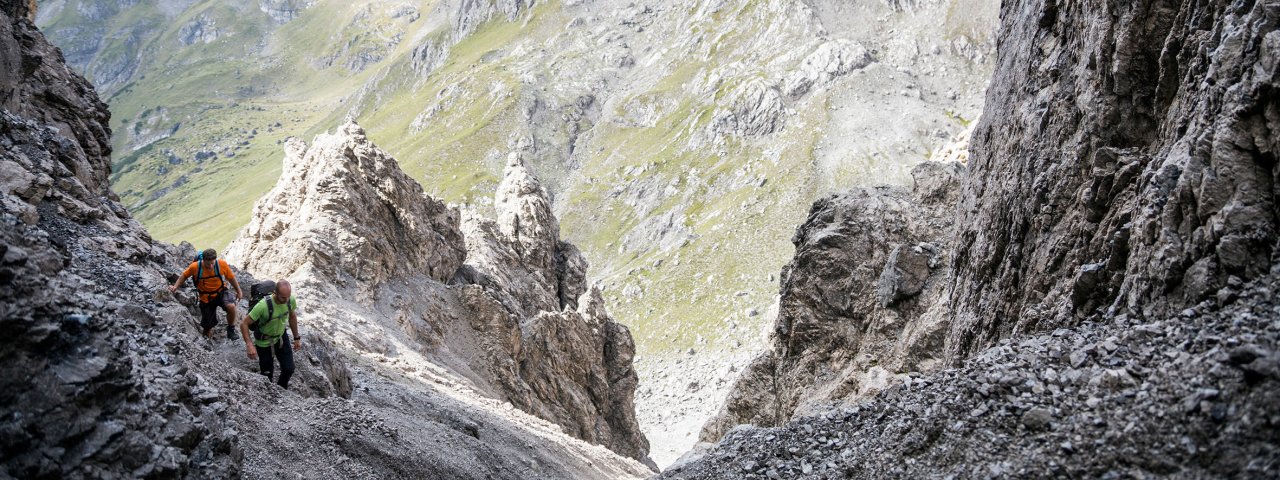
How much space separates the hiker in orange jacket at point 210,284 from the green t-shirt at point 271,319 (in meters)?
1.82

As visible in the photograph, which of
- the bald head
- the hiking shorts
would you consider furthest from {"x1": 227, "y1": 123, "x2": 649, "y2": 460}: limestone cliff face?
the bald head

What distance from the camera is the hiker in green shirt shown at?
1730 centimetres

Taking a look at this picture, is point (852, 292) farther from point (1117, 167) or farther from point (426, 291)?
point (426, 291)

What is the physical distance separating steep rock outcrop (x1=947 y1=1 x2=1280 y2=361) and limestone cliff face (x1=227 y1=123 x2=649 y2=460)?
28096 mm

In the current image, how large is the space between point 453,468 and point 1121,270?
17920 mm

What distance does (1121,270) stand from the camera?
1536 cm

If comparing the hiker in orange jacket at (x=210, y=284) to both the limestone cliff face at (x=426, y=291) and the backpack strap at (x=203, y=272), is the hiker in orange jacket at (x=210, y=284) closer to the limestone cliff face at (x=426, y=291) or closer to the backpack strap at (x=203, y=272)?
the backpack strap at (x=203, y=272)

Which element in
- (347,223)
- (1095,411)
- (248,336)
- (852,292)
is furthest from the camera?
(347,223)

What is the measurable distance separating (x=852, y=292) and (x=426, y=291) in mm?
28171

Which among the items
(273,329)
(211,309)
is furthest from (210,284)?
(273,329)

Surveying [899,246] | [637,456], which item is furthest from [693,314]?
[899,246]

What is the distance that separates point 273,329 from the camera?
17875 mm

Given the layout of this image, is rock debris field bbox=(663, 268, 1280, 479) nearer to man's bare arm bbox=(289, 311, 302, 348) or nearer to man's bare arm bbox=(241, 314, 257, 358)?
man's bare arm bbox=(289, 311, 302, 348)

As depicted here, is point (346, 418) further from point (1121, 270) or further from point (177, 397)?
point (1121, 270)
